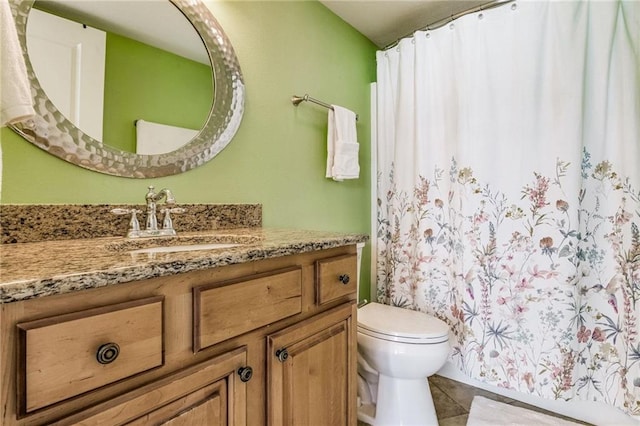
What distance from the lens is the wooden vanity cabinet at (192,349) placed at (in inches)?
17.8

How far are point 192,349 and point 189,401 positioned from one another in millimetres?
103

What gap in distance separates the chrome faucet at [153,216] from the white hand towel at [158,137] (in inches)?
5.5

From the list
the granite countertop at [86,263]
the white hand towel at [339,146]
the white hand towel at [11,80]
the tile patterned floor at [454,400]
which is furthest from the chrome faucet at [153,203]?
the tile patterned floor at [454,400]

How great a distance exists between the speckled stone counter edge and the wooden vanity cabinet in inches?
20.1

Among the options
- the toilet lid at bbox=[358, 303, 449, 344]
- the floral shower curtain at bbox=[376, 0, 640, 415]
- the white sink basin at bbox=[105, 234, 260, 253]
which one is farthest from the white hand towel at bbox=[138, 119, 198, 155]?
the floral shower curtain at bbox=[376, 0, 640, 415]

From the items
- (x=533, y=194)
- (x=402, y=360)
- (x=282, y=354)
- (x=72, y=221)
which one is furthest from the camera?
(x=533, y=194)

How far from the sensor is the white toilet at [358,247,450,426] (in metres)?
1.33

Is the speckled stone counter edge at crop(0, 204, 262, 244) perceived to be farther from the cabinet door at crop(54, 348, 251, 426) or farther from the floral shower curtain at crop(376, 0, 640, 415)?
the floral shower curtain at crop(376, 0, 640, 415)

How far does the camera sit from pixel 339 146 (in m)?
1.71

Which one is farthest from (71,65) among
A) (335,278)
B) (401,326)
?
(401,326)

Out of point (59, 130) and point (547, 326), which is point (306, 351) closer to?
point (59, 130)

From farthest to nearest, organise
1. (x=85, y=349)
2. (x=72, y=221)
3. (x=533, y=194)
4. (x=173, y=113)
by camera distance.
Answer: (x=533, y=194) → (x=173, y=113) → (x=72, y=221) → (x=85, y=349)

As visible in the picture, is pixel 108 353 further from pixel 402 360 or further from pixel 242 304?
pixel 402 360

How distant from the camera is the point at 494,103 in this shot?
1.58 metres
